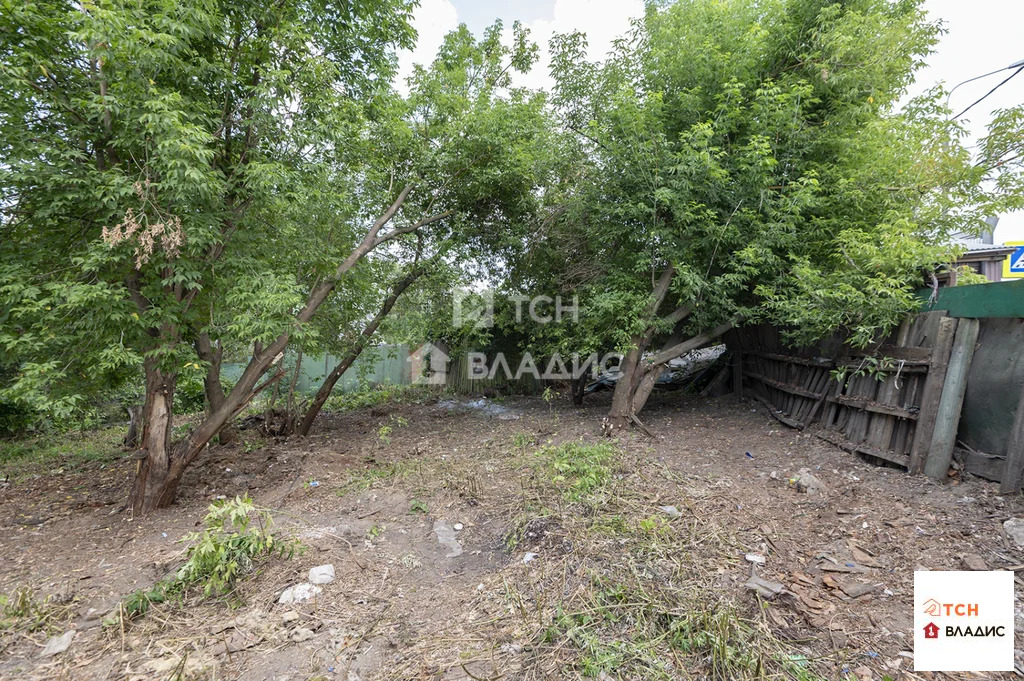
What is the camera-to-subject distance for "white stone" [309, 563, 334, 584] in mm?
2766

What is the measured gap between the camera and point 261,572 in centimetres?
285

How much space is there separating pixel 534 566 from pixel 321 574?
1226 millimetres

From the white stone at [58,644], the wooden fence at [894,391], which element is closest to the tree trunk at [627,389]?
the wooden fence at [894,391]

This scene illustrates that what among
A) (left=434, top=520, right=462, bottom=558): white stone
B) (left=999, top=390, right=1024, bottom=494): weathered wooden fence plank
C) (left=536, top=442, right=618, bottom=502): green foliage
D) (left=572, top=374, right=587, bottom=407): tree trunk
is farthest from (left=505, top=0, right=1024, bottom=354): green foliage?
(left=434, top=520, right=462, bottom=558): white stone

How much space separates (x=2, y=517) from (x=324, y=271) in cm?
350

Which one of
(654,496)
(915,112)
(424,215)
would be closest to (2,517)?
(424,215)

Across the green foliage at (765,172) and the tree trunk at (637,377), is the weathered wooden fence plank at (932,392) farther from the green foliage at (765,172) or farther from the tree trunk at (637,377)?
the tree trunk at (637,377)

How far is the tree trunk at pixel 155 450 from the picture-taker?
4270mm

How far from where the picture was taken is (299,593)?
265cm

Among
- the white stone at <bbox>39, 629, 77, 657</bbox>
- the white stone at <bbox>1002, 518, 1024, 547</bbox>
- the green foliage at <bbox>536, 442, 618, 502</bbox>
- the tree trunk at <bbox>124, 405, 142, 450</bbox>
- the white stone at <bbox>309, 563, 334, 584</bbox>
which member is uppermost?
the white stone at <bbox>1002, 518, 1024, 547</bbox>

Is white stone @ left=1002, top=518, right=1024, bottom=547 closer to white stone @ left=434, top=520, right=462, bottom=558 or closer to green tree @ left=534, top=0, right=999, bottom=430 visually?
green tree @ left=534, top=0, right=999, bottom=430

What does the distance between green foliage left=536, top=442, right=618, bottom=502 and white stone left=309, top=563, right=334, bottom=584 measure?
1.66m

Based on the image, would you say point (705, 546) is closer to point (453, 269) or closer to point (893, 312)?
A: point (893, 312)

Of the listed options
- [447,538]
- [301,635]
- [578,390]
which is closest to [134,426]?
[447,538]
